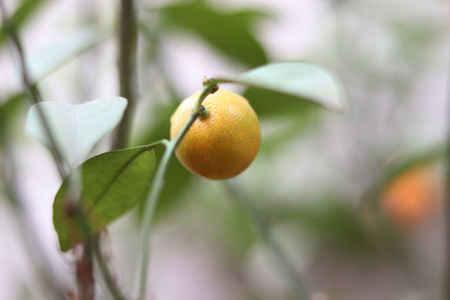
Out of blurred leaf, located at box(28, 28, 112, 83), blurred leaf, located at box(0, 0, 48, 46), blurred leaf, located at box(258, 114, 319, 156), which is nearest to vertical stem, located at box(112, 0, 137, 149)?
blurred leaf, located at box(28, 28, 112, 83)

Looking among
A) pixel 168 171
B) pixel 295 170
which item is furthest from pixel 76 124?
pixel 295 170

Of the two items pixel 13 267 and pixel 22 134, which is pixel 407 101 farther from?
pixel 13 267

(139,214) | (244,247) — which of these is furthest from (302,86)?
(244,247)

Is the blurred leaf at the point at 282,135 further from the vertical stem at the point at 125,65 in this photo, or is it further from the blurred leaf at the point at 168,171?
the vertical stem at the point at 125,65

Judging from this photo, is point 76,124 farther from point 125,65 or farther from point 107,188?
point 125,65

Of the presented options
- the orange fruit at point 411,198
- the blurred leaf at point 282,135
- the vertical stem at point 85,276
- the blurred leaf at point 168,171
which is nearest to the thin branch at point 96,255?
the vertical stem at point 85,276
